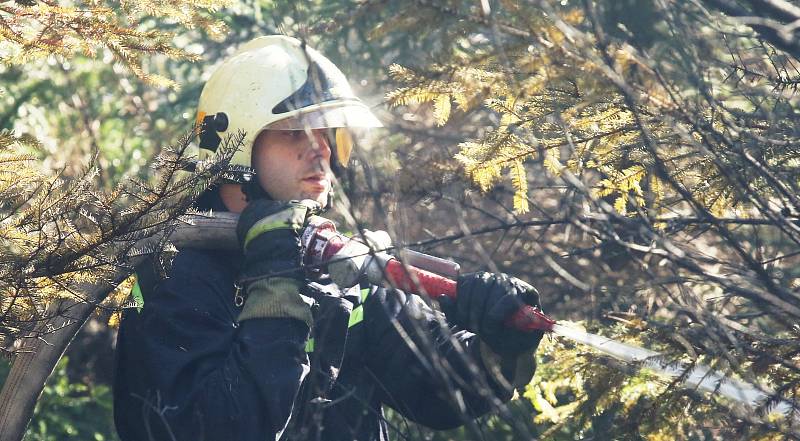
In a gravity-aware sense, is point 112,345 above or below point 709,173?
below

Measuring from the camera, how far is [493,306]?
9.77 feet

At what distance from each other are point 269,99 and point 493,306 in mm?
1354

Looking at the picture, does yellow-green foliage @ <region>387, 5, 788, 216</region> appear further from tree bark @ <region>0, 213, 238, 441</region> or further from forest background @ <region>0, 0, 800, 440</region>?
tree bark @ <region>0, 213, 238, 441</region>

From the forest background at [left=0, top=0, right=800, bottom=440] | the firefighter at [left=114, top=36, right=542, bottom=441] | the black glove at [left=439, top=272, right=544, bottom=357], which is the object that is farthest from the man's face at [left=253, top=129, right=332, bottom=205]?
the black glove at [left=439, top=272, right=544, bottom=357]

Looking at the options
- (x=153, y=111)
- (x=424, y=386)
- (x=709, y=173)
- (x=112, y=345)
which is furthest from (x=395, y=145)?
(x=709, y=173)

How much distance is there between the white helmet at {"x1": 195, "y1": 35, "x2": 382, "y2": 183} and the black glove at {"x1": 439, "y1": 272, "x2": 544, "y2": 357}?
94 cm

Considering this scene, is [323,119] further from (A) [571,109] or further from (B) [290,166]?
(A) [571,109]

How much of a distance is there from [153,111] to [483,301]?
5.23m

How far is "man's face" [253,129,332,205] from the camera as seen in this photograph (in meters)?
3.59

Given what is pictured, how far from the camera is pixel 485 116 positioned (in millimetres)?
7133

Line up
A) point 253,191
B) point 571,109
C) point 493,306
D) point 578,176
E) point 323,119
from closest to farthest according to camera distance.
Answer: point 571,109, point 493,306, point 578,176, point 253,191, point 323,119

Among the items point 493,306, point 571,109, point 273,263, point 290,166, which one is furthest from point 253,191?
point 571,109

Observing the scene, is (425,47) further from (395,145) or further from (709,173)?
(709,173)

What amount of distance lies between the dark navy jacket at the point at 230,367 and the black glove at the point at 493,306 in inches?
4.3
